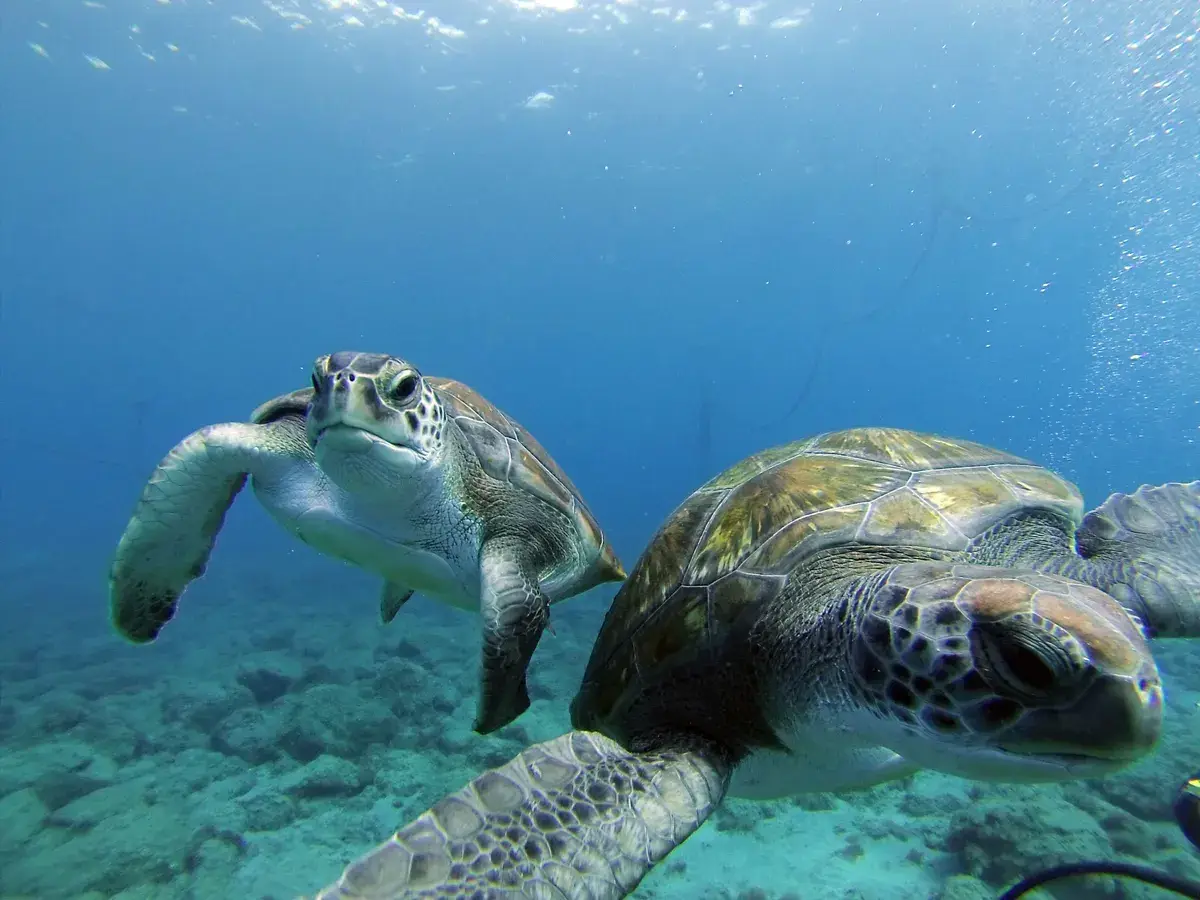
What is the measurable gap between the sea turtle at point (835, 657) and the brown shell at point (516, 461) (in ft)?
3.38

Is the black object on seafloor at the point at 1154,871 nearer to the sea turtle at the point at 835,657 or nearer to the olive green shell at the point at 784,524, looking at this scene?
the sea turtle at the point at 835,657

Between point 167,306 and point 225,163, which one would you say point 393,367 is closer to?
point 225,163

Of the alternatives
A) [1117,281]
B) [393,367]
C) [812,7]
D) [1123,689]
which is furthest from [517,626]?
[1117,281]

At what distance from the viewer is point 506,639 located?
9.10ft

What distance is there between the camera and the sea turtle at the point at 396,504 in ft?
9.10

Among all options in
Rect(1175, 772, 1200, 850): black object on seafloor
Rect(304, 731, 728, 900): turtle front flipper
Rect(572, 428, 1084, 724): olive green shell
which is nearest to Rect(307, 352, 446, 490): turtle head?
Rect(572, 428, 1084, 724): olive green shell

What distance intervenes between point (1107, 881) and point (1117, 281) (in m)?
63.2

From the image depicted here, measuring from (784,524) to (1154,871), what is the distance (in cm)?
146

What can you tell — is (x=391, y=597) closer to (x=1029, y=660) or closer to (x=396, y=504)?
(x=396, y=504)

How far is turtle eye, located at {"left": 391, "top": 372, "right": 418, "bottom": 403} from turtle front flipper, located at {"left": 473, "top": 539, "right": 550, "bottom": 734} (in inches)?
37.3

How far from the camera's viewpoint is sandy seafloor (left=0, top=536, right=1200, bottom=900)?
15.9ft

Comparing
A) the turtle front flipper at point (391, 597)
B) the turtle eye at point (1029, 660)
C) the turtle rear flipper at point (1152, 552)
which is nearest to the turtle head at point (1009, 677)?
the turtle eye at point (1029, 660)

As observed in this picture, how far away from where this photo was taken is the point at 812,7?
20062 millimetres

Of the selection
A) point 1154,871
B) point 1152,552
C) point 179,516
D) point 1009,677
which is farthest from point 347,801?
point 1152,552
